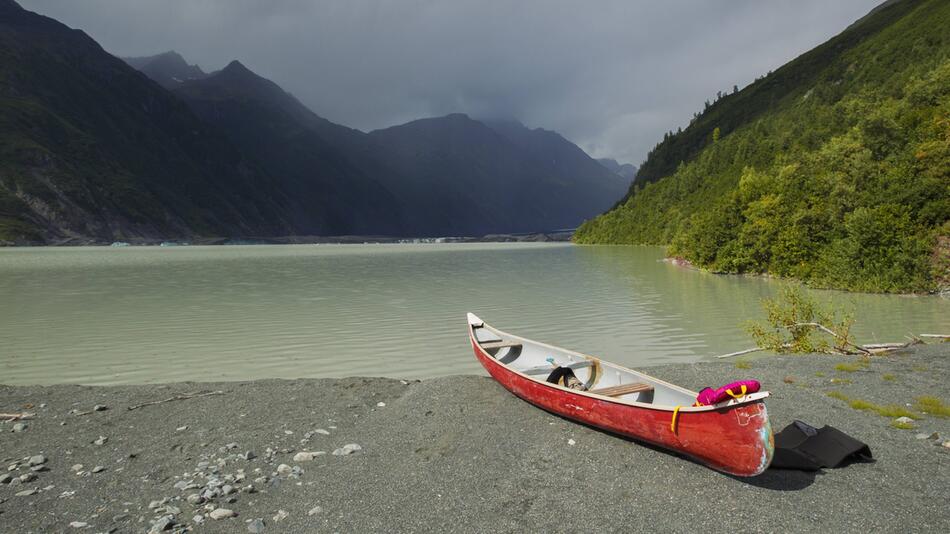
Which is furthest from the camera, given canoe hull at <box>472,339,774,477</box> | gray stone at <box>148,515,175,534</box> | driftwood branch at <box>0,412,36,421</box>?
driftwood branch at <box>0,412,36,421</box>

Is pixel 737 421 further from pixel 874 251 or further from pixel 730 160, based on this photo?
pixel 730 160

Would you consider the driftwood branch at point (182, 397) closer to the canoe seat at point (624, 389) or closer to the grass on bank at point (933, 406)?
the canoe seat at point (624, 389)

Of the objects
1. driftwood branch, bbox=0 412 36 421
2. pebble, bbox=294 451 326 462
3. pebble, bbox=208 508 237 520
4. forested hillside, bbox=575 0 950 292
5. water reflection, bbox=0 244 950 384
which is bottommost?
water reflection, bbox=0 244 950 384

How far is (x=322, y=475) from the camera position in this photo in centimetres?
902

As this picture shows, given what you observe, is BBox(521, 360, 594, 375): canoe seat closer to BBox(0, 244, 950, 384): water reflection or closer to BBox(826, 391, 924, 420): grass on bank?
BBox(0, 244, 950, 384): water reflection

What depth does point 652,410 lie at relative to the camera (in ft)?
28.9

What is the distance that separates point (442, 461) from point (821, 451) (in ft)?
22.3

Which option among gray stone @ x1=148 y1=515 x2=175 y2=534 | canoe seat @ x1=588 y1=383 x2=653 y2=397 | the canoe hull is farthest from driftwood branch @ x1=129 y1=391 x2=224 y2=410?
canoe seat @ x1=588 y1=383 x2=653 y2=397

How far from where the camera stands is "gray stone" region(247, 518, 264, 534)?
23.6 feet

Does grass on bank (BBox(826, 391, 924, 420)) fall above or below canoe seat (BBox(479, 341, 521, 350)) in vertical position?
below

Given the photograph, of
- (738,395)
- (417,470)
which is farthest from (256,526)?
(738,395)

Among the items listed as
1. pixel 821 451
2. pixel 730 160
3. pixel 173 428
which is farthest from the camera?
pixel 730 160

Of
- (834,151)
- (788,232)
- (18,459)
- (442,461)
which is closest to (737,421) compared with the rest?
(442,461)

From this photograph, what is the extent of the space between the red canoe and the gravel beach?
48 cm
